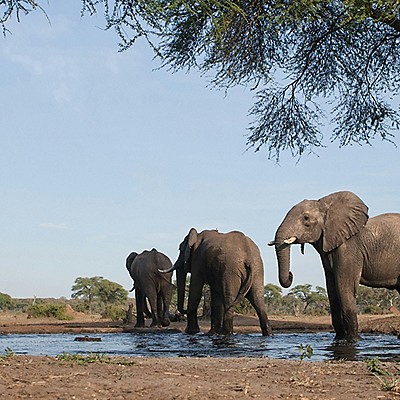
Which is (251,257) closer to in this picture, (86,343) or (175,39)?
(86,343)

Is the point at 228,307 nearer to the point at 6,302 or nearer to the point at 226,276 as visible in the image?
the point at 226,276

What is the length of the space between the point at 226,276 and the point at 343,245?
3.10 metres

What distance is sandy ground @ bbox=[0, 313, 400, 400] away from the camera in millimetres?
5262

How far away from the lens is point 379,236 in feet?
45.3

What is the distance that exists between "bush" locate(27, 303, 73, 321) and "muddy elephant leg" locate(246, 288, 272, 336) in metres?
14.8

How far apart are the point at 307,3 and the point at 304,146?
473 cm

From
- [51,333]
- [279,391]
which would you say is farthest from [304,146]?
[279,391]

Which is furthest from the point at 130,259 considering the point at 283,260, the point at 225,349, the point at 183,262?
the point at 225,349

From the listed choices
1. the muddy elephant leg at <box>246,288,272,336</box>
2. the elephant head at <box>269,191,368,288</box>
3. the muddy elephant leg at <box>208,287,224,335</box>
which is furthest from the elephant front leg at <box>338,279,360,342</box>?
the muddy elephant leg at <box>208,287,224,335</box>

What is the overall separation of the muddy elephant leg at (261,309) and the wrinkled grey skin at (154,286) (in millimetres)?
5678

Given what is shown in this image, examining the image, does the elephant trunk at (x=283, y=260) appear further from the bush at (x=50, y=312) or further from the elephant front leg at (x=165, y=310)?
the bush at (x=50, y=312)

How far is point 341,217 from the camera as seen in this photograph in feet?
44.7

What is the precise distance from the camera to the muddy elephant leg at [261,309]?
15797 mm

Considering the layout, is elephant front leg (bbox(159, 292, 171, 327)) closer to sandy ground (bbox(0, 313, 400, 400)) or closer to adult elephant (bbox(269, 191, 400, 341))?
adult elephant (bbox(269, 191, 400, 341))
